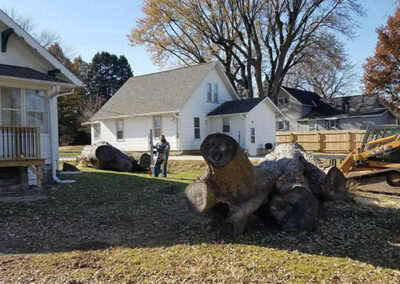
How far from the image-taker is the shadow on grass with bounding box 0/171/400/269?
5.35 meters

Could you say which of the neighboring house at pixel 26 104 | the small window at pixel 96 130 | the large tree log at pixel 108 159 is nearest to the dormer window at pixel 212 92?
the small window at pixel 96 130

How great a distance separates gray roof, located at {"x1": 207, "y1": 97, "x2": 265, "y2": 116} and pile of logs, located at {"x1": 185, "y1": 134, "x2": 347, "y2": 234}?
59.7 feet

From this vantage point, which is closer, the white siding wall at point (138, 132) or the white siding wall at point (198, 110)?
the white siding wall at point (198, 110)

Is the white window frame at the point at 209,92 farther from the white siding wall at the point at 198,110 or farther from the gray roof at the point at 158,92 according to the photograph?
the gray roof at the point at 158,92

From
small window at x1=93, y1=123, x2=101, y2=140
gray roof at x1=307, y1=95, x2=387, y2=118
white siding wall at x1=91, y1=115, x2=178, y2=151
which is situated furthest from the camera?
gray roof at x1=307, y1=95, x2=387, y2=118

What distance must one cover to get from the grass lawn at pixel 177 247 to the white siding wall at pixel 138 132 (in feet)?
54.3

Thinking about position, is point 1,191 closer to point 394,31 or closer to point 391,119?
point 394,31

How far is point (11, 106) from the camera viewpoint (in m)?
11.1

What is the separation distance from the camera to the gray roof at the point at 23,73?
10359 millimetres

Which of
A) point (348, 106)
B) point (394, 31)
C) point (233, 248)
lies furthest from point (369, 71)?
point (233, 248)

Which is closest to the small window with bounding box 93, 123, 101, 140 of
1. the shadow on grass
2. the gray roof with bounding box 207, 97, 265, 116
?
the gray roof with bounding box 207, 97, 265, 116

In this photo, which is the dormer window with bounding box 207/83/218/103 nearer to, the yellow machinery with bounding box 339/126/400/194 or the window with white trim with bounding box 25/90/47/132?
the window with white trim with bounding box 25/90/47/132

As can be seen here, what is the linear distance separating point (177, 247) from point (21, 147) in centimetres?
676

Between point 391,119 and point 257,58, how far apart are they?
1851 centimetres
